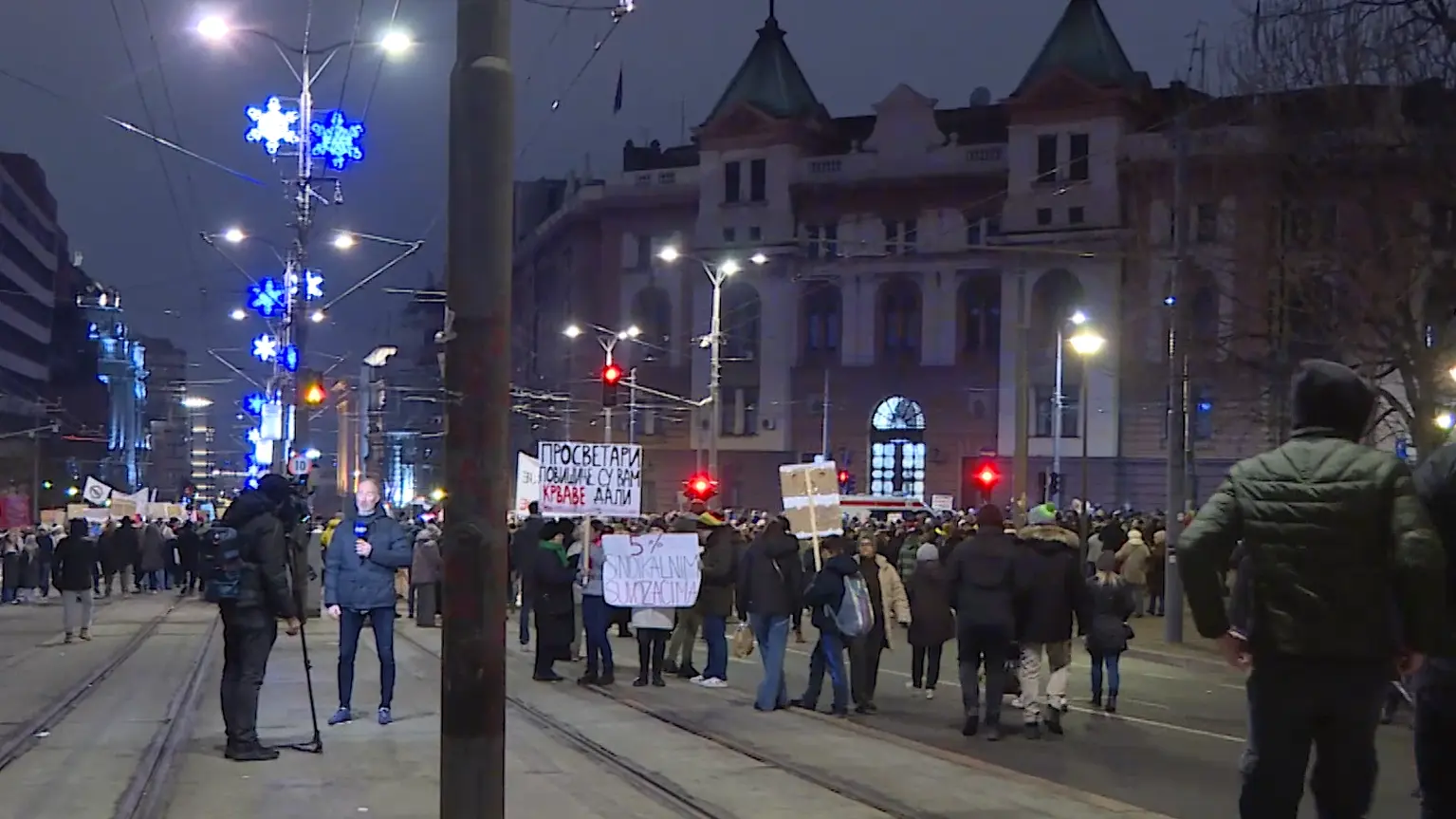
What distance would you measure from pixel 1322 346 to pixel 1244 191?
14.3ft

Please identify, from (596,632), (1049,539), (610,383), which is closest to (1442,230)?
(1049,539)

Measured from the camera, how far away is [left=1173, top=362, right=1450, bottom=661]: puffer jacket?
18.0 feet

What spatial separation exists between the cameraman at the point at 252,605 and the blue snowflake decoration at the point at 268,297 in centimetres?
2809

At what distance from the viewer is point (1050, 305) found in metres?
64.6

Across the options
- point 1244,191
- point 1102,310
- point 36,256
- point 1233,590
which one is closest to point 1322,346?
point 1244,191

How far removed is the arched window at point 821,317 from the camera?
231ft

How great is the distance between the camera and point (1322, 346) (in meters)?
25.9

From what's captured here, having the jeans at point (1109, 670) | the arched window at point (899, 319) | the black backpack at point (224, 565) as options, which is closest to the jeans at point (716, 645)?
the jeans at point (1109, 670)

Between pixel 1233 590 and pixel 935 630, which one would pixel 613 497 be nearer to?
pixel 935 630

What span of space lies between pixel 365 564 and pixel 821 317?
5870 centimetres

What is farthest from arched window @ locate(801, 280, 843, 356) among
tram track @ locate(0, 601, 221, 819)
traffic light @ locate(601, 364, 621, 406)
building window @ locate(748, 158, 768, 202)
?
tram track @ locate(0, 601, 221, 819)

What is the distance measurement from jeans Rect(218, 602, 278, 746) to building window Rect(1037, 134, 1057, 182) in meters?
55.1

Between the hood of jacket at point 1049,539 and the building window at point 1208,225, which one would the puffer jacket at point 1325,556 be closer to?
the hood of jacket at point 1049,539

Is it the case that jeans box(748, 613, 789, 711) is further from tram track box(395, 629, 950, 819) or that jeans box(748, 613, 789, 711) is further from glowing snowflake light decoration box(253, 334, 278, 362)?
glowing snowflake light decoration box(253, 334, 278, 362)
